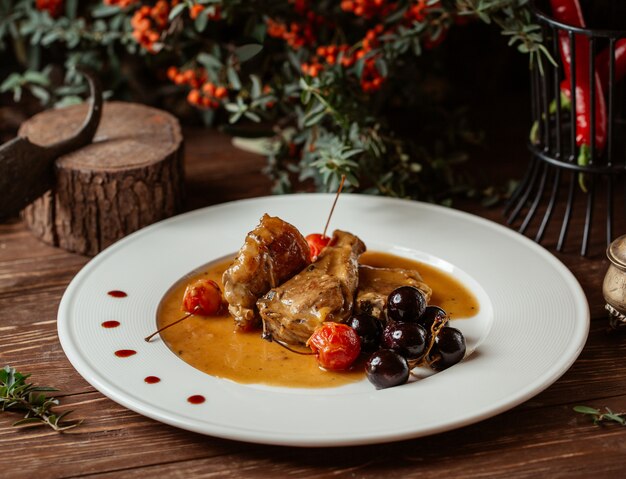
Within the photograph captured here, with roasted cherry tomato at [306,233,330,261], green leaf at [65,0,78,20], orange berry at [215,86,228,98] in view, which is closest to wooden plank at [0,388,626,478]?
roasted cherry tomato at [306,233,330,261]

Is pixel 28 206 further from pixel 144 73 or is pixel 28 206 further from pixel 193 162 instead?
pixel 144 73

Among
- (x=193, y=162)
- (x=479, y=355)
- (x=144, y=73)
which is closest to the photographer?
(x=479, y=355)

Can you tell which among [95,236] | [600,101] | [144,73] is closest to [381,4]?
[600,101]

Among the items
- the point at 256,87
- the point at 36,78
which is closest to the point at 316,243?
the point at 256,87

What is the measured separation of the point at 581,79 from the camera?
2574 mm

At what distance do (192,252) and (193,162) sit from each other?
97cm

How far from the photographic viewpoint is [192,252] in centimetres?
262

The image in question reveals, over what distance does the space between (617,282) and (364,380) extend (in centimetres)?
71

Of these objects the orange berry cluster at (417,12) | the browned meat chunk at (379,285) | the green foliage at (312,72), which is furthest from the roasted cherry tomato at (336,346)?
the orange berry cluster at (417,12)

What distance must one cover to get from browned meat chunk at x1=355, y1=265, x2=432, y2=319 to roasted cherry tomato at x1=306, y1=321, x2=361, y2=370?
0.51 feet

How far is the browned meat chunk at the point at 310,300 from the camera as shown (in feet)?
6.93

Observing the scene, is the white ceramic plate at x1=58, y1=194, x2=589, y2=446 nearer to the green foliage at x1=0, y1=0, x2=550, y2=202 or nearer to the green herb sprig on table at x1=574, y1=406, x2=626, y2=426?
the green herb sprig on table at x1=574, y1=406, x2=626, y2=426

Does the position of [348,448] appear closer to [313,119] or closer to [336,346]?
[336,346]

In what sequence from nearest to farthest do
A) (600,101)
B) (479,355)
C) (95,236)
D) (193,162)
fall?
(479,355) < (600,101) < (95,236) < (193,162)
